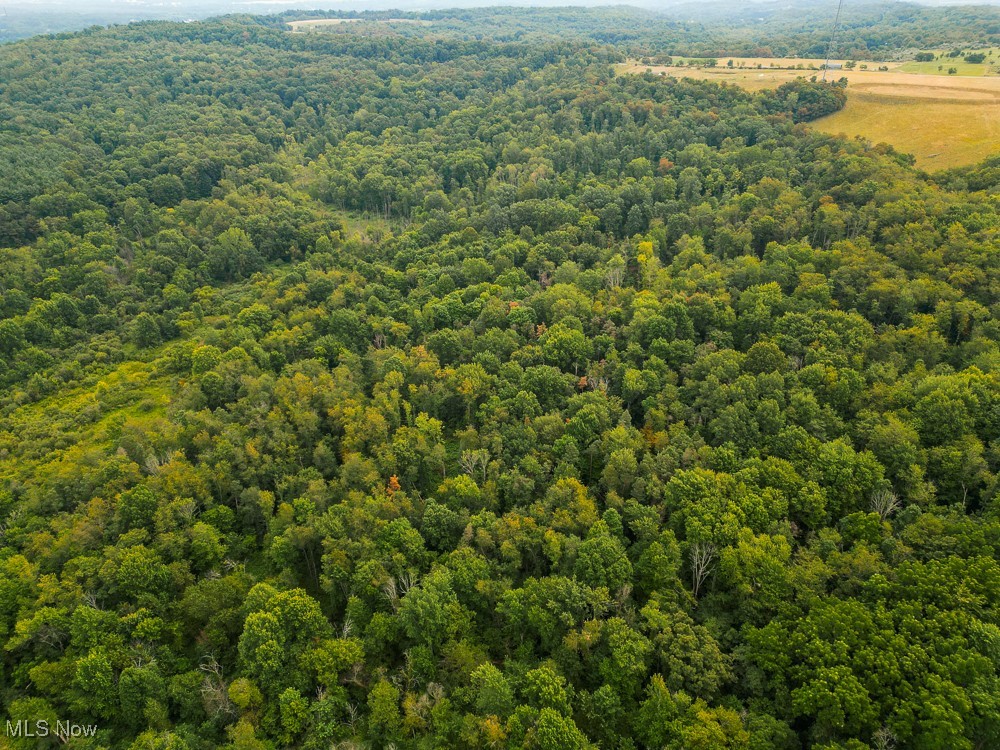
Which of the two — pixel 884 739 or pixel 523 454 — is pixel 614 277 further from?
pixel 884 739

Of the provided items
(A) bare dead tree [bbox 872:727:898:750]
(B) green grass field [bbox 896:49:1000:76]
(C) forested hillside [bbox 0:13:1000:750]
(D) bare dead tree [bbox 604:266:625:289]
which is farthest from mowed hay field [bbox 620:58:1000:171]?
(A) bare dead tree [bbox 872:727:898:750]

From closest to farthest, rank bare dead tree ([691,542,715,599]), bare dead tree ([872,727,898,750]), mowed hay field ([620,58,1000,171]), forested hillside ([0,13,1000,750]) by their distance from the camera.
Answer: bare dead tree ([872,727,898,750]) < forested hillside ([0,13,1000,750]) < bare dead tree ([691,542,715,599]) < mowed hay field ([620,58,1000,171])

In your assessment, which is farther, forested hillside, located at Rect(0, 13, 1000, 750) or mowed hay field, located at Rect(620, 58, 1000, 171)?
mowed hay field, located at Rect(620, 58, 1000, 171)

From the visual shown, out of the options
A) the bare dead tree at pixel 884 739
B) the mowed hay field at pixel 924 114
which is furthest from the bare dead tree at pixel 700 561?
the mowed hay field at pixel 924 114

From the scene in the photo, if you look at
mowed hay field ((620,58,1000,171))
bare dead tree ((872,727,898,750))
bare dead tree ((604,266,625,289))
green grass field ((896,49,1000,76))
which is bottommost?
bare dead tree ((872,727,898,750))

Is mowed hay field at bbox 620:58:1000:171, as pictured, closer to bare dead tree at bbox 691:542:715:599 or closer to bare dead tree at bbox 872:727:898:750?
bare dead tree at bbox 691:542:715:599

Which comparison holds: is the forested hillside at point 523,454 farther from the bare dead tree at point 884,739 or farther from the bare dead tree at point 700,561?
the bare dead tree at point 700,561

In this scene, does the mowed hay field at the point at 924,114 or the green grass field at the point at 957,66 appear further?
the green grass field at the point at 957,66
